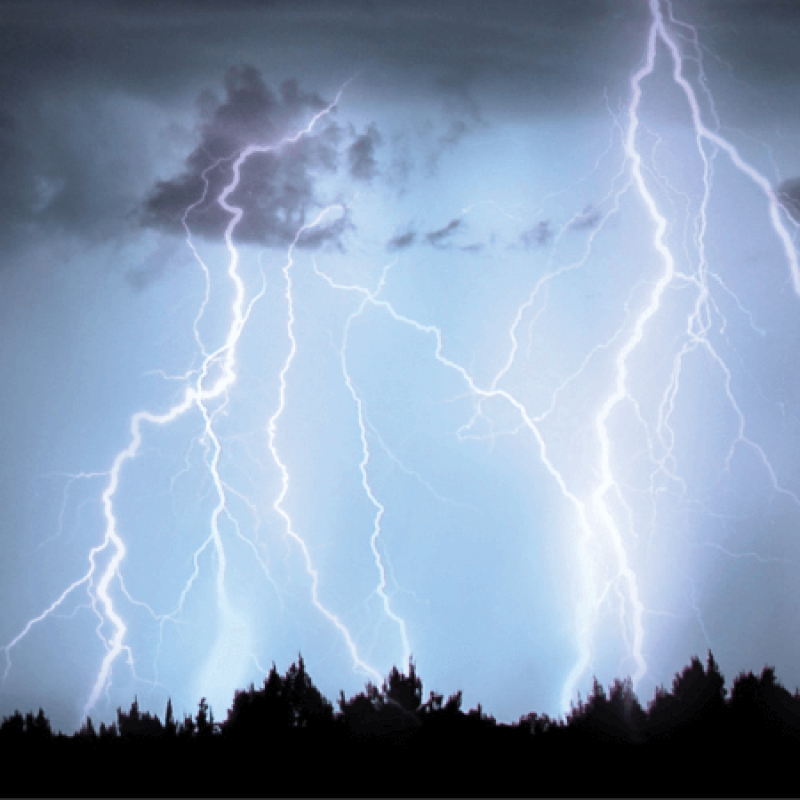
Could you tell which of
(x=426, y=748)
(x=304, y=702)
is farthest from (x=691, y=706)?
(x=304, y=702)

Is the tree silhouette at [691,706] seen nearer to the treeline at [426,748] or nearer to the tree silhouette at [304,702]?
the treeline at [426,748]

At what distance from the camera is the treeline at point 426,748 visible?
7.33 m

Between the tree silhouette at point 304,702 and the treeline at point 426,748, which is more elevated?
the tree silhouette at point 304,702

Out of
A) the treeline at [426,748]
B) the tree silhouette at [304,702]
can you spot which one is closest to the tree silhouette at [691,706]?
the treeline at [426,748]

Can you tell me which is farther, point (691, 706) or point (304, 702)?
point (304, 702)

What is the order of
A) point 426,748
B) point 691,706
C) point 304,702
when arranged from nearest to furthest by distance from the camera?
1. point 426,748
2. point 691,706
3. point 304,702

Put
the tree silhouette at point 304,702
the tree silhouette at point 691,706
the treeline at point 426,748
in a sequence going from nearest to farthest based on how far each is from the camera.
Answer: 1. the treeline at point 426,748
2. the tree silhouette at point 691,706
3. the tree silhouette at point 304,702

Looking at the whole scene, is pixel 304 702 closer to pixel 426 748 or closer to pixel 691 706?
pixel 426 748

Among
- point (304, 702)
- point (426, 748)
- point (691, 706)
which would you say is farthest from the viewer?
point (304, 702)

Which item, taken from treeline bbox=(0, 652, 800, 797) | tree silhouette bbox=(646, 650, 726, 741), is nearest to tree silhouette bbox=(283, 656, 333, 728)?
treeline bbox=(0, 652, 800, 797)

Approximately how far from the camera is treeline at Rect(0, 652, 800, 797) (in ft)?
24.0

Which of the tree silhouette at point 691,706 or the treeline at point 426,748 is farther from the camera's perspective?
the tree silhouette at point 691,706

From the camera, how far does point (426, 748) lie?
26.5 ft

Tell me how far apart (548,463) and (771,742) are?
→ 29.6ft
